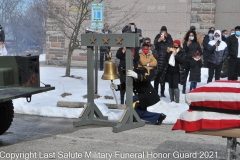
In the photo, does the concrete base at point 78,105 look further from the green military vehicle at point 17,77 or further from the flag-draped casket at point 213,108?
the flag-draped casket at point 213,108

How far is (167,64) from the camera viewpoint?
12.5 metres

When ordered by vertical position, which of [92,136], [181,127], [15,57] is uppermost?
[15,57]

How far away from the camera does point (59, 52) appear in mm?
21828

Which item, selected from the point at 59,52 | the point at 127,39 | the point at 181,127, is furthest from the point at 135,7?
the point at 181,127

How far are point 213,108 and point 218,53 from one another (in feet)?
32.5

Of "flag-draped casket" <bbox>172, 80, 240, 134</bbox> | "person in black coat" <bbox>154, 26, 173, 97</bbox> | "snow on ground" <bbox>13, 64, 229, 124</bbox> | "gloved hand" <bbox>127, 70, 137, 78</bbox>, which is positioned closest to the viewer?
"flag-draped casket" <bbox>172, 80, 240, 134</bbox>

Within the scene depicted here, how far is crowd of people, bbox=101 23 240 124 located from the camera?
→ 9.87m

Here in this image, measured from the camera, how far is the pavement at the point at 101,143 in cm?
745

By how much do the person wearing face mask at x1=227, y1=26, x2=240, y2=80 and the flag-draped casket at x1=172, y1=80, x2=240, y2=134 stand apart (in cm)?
924

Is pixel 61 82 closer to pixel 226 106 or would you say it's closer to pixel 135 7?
pixel 135 7

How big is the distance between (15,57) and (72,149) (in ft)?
5.39

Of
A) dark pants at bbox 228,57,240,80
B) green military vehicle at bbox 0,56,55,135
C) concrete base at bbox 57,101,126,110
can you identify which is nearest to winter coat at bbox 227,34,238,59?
dark pants at bbox 228,57,240,80

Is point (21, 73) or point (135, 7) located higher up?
point (135, 7)

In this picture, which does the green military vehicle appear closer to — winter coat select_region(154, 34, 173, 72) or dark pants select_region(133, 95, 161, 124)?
dark pants select_region(133, 95, 161, 124)
